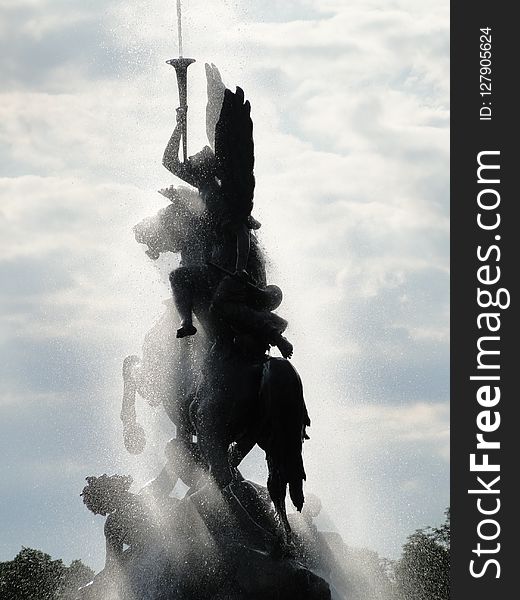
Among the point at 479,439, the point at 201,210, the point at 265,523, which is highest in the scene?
the point at 201,210

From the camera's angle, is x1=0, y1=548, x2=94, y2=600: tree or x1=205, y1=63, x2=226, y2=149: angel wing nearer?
x1=205, y1=63, x2=226, y2=149: angel wing

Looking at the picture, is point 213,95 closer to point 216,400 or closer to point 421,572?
point 216,400

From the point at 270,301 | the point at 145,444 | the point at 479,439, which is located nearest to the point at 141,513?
the point at 145,444

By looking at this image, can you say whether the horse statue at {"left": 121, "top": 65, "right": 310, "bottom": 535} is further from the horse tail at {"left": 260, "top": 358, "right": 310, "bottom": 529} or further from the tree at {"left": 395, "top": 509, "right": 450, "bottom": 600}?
the tree at {"left": 395, "top": 509, "right": 450, "bottom": 600}

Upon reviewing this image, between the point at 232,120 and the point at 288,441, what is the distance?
8.35ft

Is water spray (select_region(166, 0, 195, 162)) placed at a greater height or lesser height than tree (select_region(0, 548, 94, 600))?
greater

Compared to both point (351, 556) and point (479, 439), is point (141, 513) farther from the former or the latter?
point (479, 439)

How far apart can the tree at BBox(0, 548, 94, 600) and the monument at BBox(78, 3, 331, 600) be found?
120cm

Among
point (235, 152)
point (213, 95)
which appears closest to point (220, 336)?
point (235, 152)

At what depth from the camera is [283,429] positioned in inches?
567

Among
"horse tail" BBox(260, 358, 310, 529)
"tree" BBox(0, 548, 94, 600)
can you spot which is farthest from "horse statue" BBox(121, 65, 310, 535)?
"tree" BBox(0, 548, 94, 600)

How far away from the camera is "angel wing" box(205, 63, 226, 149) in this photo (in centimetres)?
1572

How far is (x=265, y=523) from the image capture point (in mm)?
14859

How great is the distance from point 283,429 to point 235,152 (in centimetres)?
221
